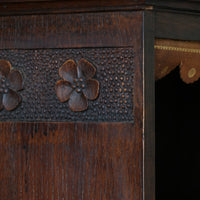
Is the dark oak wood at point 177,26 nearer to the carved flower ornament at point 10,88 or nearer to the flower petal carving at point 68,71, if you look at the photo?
the flower petal carving at point 68,71

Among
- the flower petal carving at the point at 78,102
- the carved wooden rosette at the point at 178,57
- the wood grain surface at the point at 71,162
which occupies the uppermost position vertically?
the carved wooden rosette at the point at 178,57

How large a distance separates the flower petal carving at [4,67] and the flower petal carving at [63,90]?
0.53 ft

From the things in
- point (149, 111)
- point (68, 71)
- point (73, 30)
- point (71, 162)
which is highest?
point (73, 30)

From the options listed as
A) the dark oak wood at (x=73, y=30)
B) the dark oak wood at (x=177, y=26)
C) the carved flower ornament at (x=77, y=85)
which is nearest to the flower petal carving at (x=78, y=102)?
the carved flower ornament at (x=77, y=85)

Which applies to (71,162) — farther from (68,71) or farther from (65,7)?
(65,7)

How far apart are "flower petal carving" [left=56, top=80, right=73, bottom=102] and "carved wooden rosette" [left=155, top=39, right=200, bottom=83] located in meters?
0.27

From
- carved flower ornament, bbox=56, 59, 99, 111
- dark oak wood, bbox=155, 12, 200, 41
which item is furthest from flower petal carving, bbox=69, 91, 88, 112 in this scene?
dark oak wood, bbox=155, 12, 200, 41

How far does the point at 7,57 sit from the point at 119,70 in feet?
1.11

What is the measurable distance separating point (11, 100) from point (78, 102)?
0.66 ft

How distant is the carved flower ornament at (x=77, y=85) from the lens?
94 cm

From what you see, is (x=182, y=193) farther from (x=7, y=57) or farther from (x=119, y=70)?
(x=7, y=57)

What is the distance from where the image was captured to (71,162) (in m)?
0.93

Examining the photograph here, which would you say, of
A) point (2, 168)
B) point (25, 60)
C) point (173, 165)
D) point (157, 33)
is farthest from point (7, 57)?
point (173, 165)

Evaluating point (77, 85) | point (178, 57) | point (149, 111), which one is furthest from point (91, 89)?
point (178, 57)
